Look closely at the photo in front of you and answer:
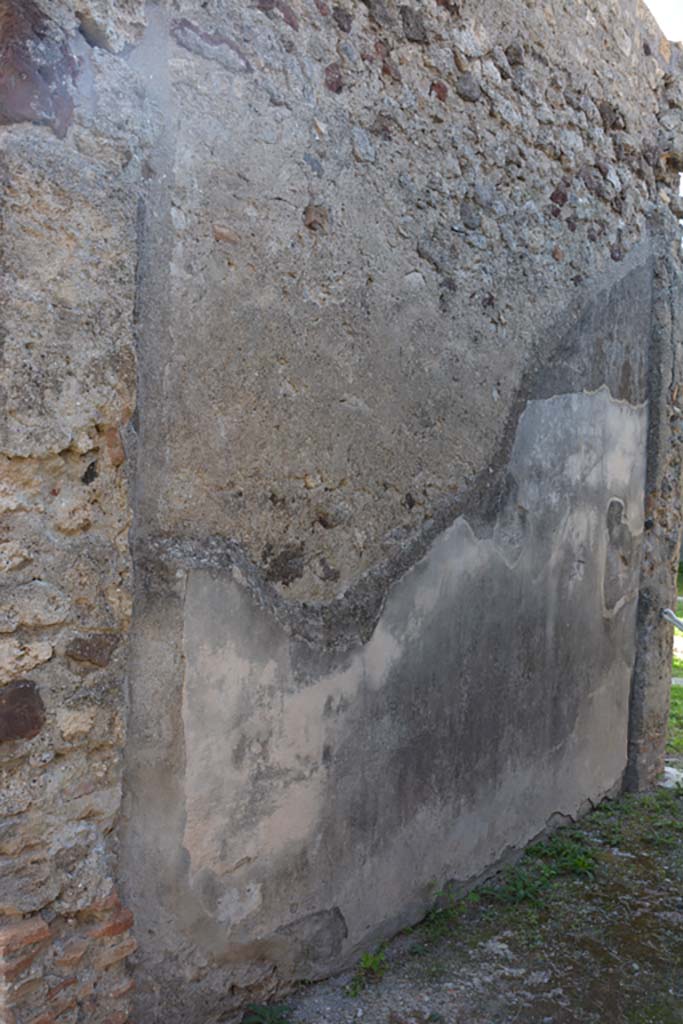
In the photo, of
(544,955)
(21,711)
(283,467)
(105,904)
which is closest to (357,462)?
(283,467)

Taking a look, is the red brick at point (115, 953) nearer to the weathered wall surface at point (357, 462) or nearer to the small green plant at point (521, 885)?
the weathered wall surface at point (357, 462)

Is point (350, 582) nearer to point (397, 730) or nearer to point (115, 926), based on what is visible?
point (397, 730)

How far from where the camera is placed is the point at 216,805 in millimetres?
2107

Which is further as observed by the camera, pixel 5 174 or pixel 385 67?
pixel 385 67

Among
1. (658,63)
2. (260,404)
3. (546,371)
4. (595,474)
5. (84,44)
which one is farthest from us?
(658,63)

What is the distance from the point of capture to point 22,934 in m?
1.71

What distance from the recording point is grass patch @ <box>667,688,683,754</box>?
194 inches

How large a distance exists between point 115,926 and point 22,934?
231mm

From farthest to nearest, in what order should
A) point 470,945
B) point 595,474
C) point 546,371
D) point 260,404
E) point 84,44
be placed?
point 595,474, point 546,371, point 470,945, point 260,404, point 84,44

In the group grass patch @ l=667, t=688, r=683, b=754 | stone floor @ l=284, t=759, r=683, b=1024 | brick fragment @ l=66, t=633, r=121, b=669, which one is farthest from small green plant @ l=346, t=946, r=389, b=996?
grass patch @ l=667, t=688, r=683, b=754

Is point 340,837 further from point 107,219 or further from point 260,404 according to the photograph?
point 107,219

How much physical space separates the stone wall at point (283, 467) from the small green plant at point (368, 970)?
0.18 ft

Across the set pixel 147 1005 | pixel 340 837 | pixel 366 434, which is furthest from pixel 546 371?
pixel 147 1005

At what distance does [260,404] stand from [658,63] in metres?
3.08
